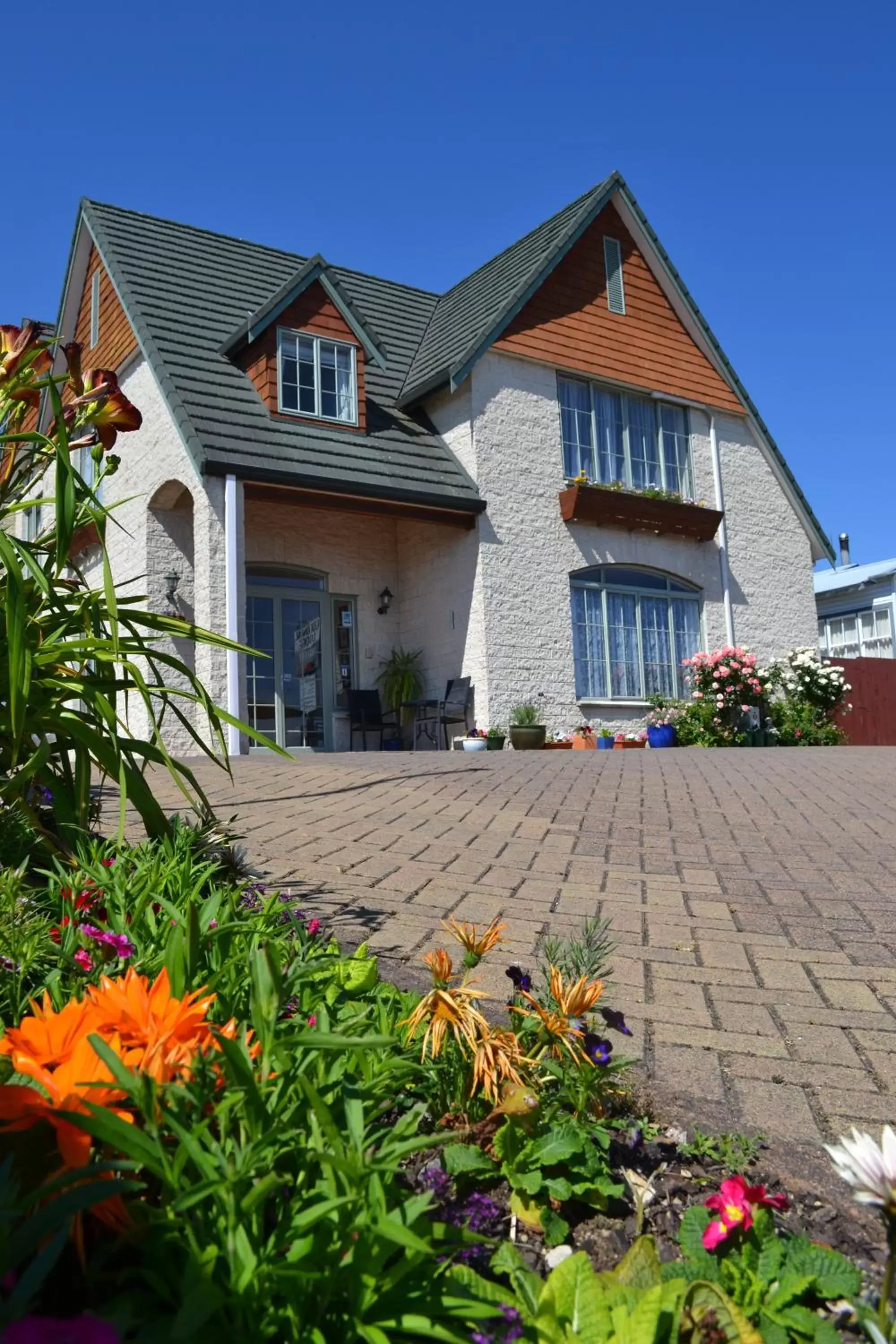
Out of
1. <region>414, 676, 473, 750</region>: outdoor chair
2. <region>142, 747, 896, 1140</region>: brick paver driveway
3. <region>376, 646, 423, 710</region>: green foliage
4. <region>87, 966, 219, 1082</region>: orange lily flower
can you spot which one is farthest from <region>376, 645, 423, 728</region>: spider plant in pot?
<region>87, 966, 219, 1082</region>: orange lily flower

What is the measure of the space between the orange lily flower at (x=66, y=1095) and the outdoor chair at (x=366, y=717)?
1266 centimetres

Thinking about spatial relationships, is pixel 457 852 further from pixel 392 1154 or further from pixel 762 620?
pixel 762 620

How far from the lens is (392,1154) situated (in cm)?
106

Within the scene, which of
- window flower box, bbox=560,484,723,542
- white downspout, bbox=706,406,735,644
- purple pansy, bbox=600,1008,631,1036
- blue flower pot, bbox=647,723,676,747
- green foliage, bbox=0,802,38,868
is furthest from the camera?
white downspout, bbox=706,406,735,644

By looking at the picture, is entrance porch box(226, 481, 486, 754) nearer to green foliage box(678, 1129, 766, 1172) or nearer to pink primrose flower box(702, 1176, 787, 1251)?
green foliage box(678, 1129, 766, 1172)

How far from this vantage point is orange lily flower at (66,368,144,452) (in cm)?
256

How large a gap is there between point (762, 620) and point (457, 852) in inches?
536

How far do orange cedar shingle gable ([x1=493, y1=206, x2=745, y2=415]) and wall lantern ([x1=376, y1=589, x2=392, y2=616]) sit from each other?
3.89 metres

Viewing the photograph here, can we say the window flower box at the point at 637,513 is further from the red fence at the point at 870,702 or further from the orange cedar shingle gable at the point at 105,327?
the orange cedar shingle gable at the point at 105,327

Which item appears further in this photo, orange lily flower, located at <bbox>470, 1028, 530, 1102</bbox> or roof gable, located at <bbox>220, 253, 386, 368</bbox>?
roof gable, located at <bbox>220, 253, 386, 368</bbox>

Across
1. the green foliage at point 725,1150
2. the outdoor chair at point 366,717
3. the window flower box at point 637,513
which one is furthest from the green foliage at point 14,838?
the window flower box at point 637,513

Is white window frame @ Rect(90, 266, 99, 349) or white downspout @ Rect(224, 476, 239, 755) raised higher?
white window frame @ Rect(90, 266, 99, 349)

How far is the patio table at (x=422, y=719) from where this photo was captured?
13.7m

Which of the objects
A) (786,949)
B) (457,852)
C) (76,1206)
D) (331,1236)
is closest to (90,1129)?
(76,1206)
